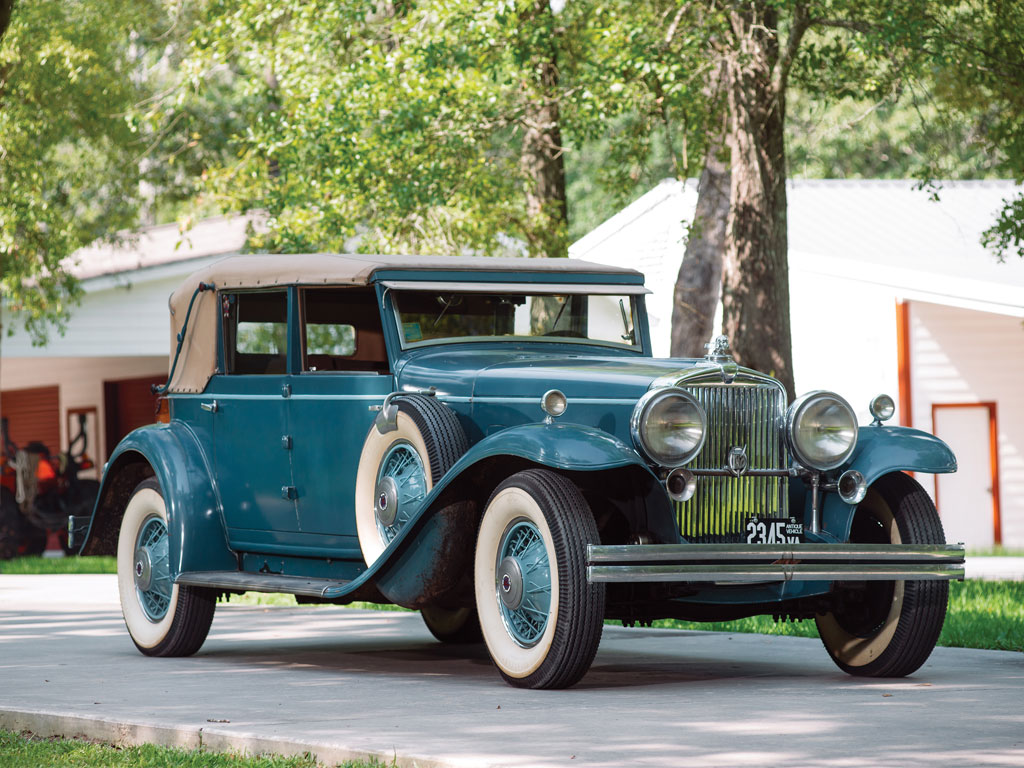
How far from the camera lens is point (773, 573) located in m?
7.43

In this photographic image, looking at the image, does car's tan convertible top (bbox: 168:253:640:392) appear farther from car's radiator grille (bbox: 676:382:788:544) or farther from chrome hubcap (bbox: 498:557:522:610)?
chrome hubcap (bbox: 498:557:522:610)

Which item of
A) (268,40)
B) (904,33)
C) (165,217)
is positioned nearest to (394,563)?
(904,33)

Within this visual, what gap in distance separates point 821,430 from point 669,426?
0.85 meters

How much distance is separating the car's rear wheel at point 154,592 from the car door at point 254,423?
421 millimetres

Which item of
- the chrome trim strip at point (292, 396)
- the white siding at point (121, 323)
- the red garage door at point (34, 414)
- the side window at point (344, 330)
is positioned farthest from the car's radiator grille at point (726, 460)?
the red garage door at point (34, 414)

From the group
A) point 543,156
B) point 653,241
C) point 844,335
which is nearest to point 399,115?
point 543,156

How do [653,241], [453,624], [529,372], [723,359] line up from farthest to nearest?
[653,241] → [453,624] → [529,372] → [723,359]

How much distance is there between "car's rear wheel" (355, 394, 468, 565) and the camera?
810 cm

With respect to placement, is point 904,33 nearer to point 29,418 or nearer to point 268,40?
point 268,40

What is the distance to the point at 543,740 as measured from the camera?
241 inches

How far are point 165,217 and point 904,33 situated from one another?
112 feet

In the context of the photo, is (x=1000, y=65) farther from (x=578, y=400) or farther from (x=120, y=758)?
(x=120, y=758)

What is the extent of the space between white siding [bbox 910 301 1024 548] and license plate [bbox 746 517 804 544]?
1407 cm

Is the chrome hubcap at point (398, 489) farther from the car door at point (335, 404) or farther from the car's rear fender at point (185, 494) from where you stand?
the car's rear fender at point (185, 494)
